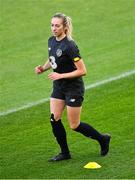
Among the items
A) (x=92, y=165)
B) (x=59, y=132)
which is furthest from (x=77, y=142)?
(x=92, y=165)

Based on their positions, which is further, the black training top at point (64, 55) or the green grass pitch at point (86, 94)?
the green grass pitch at point (86, 94)

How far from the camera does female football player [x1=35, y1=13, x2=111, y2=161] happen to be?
9.66 m

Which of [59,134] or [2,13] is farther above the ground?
[2,13]

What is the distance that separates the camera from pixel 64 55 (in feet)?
31.9

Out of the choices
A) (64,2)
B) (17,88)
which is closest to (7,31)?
(64,2)

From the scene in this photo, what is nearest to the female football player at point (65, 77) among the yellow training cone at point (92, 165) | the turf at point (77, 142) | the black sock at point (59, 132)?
the black sock at point (59, 132)

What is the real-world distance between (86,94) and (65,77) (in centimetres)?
477

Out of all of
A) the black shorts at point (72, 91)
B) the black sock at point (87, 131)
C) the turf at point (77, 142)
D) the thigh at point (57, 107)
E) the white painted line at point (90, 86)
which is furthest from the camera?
the white painted line at point (90, 86)

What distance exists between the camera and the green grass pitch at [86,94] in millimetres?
9914

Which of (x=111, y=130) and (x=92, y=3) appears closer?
(x=111, y=130)

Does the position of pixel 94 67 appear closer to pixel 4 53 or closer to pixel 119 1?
pixel 4 53

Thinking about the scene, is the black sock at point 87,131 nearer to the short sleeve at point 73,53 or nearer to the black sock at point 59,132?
the black sock at point 59,132

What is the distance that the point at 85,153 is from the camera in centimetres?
1045

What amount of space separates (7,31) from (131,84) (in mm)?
6831
